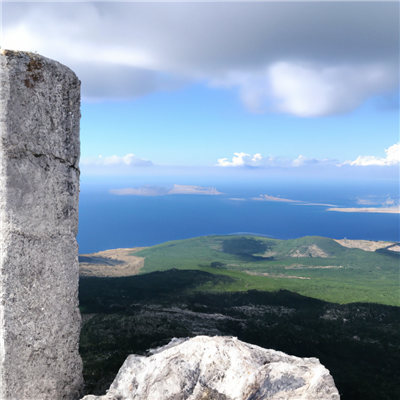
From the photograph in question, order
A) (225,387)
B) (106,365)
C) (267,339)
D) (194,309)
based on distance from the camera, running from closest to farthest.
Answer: (225,387) → (106,365) → (267,339) → (194,309)

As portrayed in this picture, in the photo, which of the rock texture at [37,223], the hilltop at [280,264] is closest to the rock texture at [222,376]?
the rock texture at [37,223]

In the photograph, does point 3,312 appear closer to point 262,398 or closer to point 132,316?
point 262,398

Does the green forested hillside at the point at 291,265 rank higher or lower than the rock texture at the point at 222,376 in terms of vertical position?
lower

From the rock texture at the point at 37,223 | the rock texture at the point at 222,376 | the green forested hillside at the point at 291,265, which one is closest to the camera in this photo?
the rock texture at the point at 37,223

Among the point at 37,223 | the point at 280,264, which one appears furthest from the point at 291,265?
the point at 37,223

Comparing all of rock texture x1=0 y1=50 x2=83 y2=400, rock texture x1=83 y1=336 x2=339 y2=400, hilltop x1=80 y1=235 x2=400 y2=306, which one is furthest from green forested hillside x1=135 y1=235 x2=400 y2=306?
rock texture x1=0 y1=50 x2=83 y2=400

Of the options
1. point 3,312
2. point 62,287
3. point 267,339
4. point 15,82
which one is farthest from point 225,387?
point 267,339

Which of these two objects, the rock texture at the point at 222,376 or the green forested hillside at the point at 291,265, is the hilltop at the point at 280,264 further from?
the rock texture at the point at 222,376
